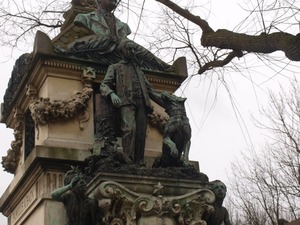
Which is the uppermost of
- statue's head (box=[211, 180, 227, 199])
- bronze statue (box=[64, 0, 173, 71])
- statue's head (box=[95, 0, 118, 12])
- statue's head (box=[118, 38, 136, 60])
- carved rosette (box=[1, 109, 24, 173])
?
statue's head (box=[95, 0, 118, 12])

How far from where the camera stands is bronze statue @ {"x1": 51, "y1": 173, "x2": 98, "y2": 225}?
6.72m

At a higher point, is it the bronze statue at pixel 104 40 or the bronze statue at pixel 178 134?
the bronze statue at pixel 104 40

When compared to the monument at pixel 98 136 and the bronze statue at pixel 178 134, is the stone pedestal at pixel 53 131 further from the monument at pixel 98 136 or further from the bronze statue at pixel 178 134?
the bronze statue at pixel 178 134

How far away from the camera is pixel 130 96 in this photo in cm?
789

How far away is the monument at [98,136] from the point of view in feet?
22.4

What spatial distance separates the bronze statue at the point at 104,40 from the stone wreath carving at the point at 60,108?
569mm

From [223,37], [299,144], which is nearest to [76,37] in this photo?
[223,37]

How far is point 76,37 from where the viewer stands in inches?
367

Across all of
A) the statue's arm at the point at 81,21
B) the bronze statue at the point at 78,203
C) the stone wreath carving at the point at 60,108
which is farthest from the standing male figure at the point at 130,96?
the statue's arm at the point at 81,21

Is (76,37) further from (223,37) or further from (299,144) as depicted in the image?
(299,144)

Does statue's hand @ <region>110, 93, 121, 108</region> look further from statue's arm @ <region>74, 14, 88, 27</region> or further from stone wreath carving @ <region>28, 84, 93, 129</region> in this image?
statue's arm @ <region>74, 14, 88, 27</region>

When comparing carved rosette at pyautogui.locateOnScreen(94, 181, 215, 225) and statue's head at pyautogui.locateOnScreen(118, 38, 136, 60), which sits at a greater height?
statue's head at pyautogui.locateOnScreen(118, 38, 136, 60)

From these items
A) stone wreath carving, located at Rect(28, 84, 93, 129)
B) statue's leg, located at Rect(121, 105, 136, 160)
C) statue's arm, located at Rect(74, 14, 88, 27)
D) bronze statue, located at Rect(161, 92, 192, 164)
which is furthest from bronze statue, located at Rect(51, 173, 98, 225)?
statue's arm, located at Rect(74, 14, 88, 27)

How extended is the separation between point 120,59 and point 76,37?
886 mm
